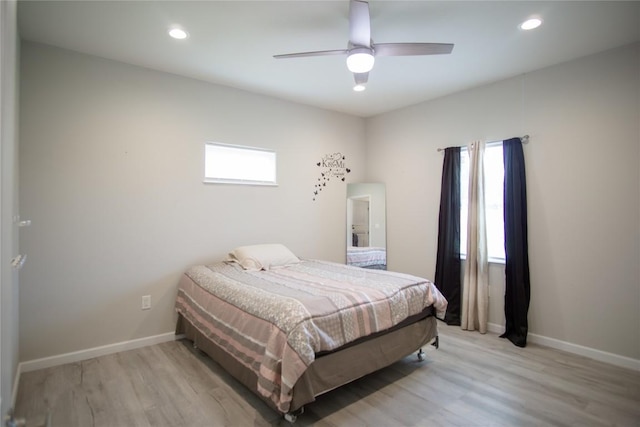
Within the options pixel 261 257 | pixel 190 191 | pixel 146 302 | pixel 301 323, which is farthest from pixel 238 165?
pixel 301 323

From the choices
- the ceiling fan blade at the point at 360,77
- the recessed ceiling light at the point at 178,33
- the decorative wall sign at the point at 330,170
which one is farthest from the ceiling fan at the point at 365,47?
the decorative wall sign at the point at 330,170

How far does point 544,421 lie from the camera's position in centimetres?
207

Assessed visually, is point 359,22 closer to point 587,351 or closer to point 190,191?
point 190,191

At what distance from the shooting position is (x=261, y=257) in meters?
3.47

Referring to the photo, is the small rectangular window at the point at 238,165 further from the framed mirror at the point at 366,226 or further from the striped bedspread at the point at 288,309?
the framed mirror at the point at 366,226

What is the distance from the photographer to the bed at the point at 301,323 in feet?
6.36

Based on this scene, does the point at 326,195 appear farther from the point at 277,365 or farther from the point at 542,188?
the point at 277,365

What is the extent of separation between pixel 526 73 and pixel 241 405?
3.94m

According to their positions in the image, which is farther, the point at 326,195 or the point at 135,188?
the point at 326,195

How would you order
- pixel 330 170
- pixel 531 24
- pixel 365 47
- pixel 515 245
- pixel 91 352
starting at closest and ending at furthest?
pixel 365 47 → pixel 531 24 → pixel 91 352 → pixel 515 245 → pixel 330 170

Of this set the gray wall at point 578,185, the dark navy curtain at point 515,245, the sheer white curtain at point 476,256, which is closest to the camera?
the gray wall at point 578,185

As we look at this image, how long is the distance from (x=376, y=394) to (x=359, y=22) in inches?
98.9

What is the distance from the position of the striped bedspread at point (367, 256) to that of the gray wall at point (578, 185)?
4.95 feet

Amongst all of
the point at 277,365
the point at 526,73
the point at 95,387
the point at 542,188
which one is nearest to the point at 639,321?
the point at 542,188
